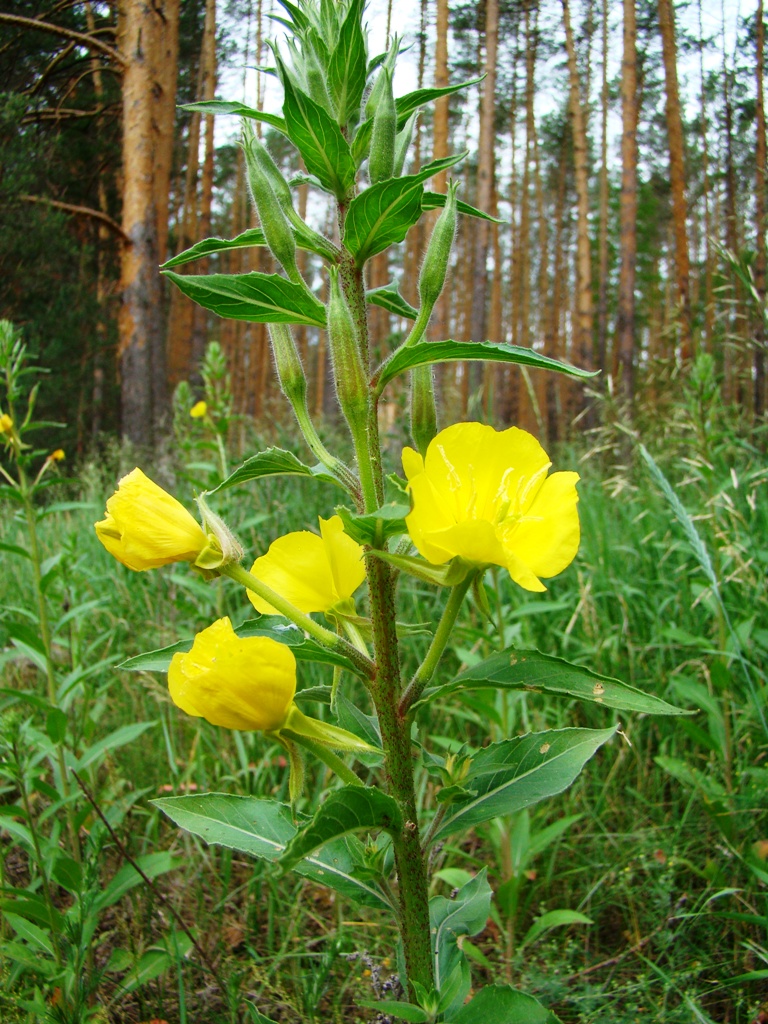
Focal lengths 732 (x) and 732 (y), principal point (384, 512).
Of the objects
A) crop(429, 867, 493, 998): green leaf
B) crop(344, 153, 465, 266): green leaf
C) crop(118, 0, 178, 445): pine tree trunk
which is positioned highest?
crop(118, 0, 178, 445): pine tree trunk

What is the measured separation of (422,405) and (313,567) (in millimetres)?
265

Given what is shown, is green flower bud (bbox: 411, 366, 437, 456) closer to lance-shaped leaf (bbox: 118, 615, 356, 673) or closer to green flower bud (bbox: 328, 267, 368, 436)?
green flower bud (bbox: 328, 267, 368, 436)

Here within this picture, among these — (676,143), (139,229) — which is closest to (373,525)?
(139,229)

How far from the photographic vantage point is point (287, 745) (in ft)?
2.77

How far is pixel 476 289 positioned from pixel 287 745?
10.4 meters

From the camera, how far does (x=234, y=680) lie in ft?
2.43

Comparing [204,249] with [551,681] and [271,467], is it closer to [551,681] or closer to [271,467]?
[271,467]

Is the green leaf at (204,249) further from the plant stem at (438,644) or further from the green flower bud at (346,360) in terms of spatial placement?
the plant stem at (438,644)

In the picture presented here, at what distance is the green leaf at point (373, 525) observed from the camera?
2.52 ft

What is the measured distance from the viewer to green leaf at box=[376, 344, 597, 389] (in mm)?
812

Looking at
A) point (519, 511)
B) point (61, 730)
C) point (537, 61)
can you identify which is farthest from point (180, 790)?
point (537, 61)

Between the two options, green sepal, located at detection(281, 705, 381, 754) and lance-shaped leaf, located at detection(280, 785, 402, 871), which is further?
green sepal, located at detection(281, 705, 381, 754)

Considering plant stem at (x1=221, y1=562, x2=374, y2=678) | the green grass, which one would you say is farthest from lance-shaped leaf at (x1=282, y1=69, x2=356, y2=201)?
the green grass

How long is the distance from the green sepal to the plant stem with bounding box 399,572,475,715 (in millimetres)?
77
